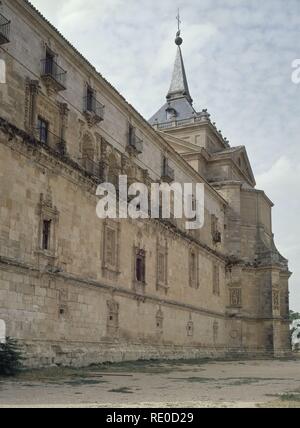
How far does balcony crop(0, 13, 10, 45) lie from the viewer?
18.2 metres

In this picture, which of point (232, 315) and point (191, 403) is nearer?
point (191, 403)

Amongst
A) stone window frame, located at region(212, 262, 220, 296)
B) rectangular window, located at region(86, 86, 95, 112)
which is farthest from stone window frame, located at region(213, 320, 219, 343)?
rectangular window, located at region(86, 86, 95, 112)

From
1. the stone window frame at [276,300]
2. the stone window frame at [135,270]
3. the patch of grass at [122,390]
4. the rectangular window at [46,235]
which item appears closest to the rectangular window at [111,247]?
the stone window frame at [135,270]

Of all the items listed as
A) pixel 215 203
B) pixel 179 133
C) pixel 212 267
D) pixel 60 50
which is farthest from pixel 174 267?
pixel 179 133

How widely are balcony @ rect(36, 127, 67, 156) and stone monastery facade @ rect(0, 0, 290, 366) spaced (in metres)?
0.05

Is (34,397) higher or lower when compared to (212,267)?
lower

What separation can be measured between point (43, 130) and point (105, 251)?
5999mm

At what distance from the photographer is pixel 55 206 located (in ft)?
68.0

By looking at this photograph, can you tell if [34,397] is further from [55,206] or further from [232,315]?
[232,315]

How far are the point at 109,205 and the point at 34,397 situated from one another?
47.0 feet

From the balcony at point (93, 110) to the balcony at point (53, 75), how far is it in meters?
1.84

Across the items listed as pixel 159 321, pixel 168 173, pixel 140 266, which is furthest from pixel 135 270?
pixel 168 173

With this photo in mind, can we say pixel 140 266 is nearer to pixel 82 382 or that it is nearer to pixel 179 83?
pixel 82 382

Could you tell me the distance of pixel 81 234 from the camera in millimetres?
22344
